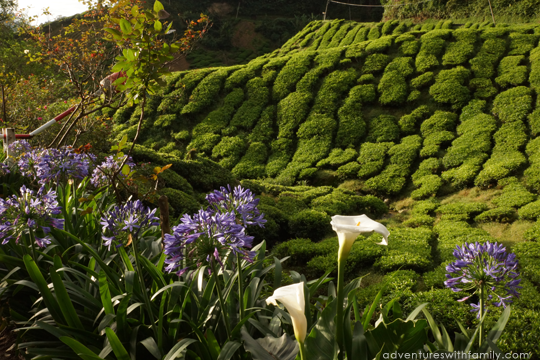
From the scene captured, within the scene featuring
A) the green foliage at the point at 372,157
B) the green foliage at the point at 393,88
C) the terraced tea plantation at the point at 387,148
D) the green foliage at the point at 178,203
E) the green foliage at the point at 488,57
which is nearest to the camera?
the terraced tea plantation at the point at 387,148

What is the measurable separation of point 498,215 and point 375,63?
357 inches

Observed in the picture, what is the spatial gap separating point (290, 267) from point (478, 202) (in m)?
4.97

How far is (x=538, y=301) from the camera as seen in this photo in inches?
163

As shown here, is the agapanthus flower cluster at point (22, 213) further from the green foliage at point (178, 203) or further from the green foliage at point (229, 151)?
the green foliage at point (229, 151)

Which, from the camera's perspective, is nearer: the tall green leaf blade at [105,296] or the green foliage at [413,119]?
the tall green leaf blade at [105,296]

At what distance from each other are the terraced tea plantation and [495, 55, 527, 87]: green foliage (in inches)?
2.2

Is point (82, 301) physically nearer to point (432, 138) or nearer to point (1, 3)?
point (432, 138)

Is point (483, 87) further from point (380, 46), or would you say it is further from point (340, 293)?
point (340, 293)

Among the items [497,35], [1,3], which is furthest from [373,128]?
[1,3]

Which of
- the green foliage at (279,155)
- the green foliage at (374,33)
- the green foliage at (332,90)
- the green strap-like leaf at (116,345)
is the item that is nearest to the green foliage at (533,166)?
the green foliage at (332,90)

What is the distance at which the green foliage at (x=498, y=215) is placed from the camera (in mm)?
6891

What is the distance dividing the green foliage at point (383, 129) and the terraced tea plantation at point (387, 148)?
1.9 inches

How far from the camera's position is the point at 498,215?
22.6ft

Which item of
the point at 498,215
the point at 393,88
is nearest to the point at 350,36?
the point at 393,88
